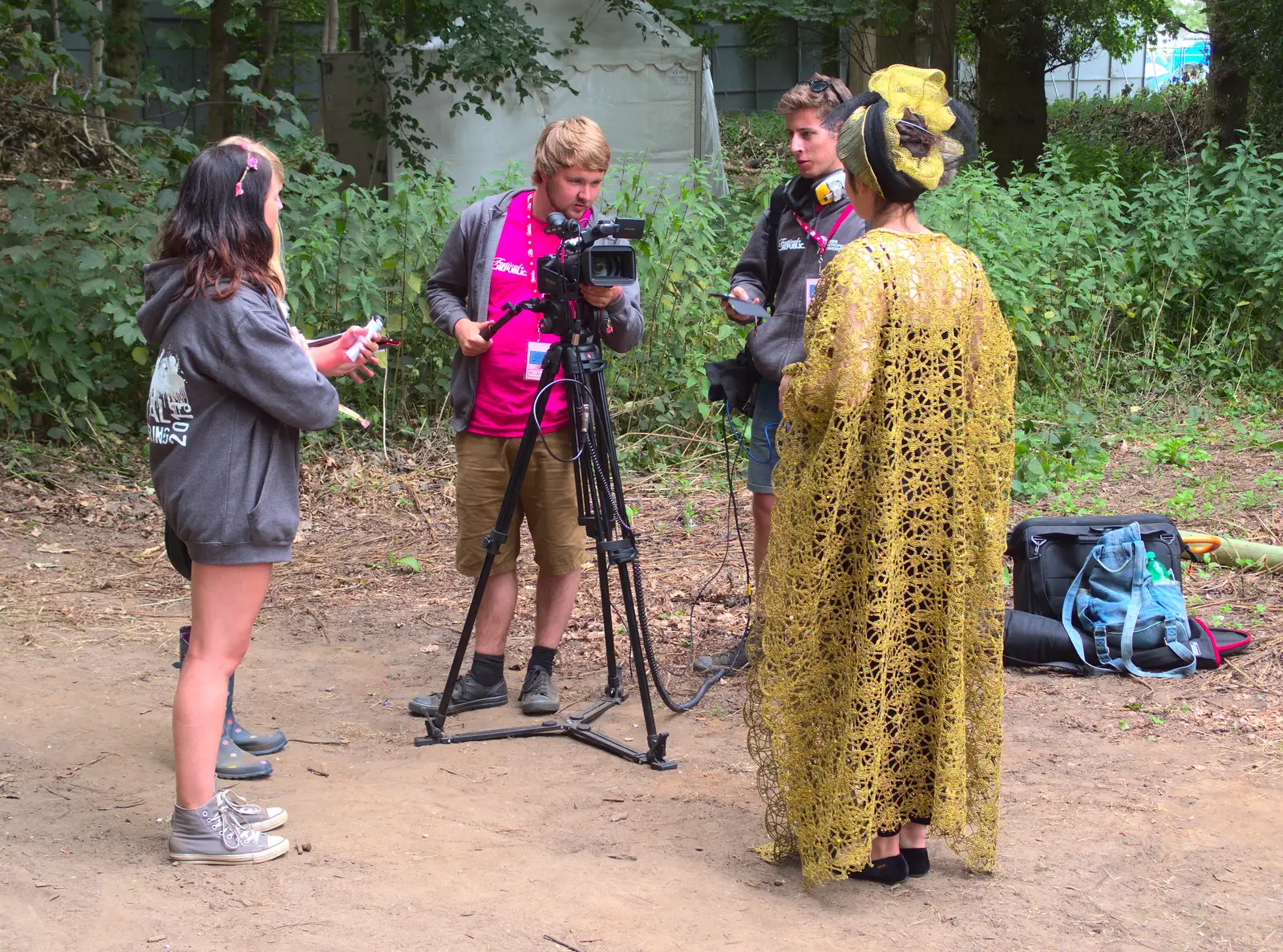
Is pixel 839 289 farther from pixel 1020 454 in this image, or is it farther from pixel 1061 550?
pixel 1020 454

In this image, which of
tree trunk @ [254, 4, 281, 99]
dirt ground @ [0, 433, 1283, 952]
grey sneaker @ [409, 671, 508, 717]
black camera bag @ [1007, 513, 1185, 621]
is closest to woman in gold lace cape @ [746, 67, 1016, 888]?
dirt ground @ [0, 433, 1283, 952]

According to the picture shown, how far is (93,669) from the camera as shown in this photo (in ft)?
14.9

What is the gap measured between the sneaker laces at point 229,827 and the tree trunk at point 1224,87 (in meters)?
13.7

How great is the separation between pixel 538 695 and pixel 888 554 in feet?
5.96

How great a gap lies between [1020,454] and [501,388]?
12.4ft

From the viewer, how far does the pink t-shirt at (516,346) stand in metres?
3.98

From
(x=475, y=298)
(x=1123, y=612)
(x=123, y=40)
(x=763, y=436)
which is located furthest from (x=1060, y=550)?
(x=123, y=40)

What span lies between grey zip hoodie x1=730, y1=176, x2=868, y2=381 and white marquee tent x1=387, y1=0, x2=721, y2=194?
20.8 ft

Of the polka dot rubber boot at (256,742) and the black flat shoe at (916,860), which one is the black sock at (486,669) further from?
the black flat shoe at (916,860)

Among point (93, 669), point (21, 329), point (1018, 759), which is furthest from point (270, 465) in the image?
point (21, 329)

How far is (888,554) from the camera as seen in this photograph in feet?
9.01

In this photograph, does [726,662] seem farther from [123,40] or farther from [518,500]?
[123,40]

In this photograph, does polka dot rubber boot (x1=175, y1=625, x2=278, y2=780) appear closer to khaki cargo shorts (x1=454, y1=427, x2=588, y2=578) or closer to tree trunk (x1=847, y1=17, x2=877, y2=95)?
khaki cargo shorts (x1=454, y1=427, x2=588, y2=578)

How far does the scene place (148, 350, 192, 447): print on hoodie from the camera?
2.92 meters
